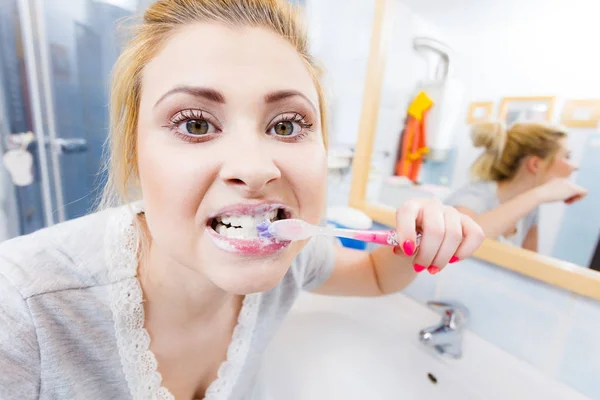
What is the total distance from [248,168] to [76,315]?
30cm

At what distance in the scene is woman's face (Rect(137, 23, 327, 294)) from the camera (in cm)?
32

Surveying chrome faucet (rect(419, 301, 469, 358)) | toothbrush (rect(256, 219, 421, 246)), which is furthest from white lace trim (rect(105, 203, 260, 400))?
chrome faucet (rect(419, 301, 469, 358))

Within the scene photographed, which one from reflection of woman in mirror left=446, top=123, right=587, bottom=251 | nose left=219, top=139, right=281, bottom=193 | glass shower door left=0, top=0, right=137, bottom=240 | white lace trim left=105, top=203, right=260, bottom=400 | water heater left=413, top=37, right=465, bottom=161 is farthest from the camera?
glass shower door left=0, top=0, right=137, bottom=240

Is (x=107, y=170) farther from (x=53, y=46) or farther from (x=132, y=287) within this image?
(x=53, y=46)

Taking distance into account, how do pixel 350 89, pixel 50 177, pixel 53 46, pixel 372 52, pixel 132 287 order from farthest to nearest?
pixel 50 177 → pixel 53 46 → pixel 350 89 → pixel 372 52 → pixel 132 287

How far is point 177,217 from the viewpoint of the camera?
1.10 feet

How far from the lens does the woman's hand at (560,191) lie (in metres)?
0.53

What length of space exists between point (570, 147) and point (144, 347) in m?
0.73

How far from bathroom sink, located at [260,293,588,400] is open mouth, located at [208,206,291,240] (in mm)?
587

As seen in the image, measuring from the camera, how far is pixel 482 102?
62cm

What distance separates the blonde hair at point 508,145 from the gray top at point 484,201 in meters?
0.02

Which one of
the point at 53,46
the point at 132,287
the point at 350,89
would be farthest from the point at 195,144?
the point at 53,46

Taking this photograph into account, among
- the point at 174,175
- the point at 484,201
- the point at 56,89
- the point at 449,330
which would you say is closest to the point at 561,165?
the point at 484,201

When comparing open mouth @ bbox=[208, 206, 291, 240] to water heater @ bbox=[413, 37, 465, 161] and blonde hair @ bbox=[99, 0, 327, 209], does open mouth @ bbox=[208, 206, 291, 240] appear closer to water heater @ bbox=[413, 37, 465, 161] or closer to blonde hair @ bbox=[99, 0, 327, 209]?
blonde hair @ bbox=[99, 0, 327, 209]
